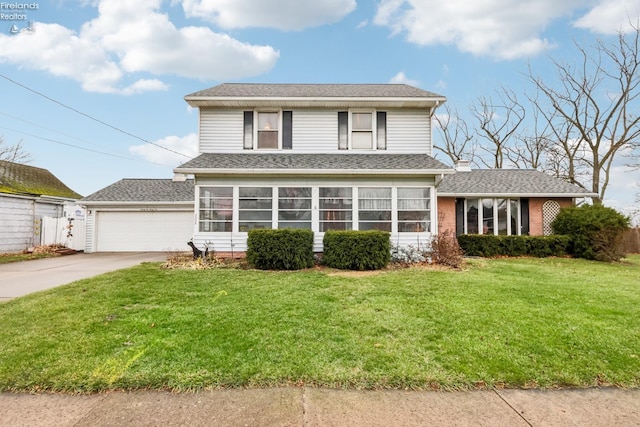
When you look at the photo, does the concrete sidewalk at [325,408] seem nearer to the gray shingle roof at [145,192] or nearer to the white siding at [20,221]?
the gray shingle roof at [145,192]

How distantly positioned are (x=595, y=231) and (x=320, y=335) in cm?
1402

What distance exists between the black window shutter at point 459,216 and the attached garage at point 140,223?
12.9m

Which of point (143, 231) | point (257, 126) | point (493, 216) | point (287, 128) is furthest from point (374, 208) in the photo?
point (143, 231)

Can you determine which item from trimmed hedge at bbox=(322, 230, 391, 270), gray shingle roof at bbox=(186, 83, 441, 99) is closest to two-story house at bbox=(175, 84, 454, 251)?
gray shingle roof at bbox=(186, 83, 441, 99)

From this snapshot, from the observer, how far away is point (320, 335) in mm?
4336

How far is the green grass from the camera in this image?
128 inches

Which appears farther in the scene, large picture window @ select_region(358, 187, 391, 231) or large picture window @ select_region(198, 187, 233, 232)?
large picture window @ select_region(358, 187, 391, 231)

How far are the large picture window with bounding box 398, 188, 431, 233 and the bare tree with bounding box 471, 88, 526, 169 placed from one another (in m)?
20.1

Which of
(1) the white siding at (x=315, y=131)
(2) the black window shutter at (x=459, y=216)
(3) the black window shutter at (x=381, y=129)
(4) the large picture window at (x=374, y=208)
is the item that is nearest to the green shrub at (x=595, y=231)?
(2) the black window shutter at (x=459, y=216)

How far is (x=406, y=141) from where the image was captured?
12.9m

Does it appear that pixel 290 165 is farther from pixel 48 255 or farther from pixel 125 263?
pixel 48 255

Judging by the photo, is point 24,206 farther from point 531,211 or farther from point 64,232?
point 531,211

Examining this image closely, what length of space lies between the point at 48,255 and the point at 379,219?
569 inches

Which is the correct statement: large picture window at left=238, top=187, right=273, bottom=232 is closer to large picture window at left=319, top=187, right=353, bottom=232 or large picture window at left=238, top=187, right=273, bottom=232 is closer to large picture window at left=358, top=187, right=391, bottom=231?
large picture window at left=319, top=187, right=353, bottom=232
